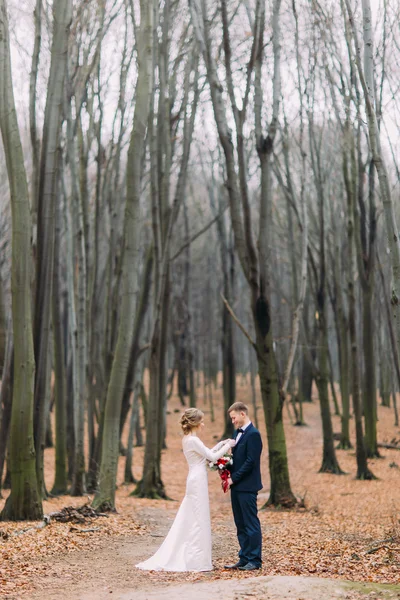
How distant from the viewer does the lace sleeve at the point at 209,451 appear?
6324 millimetres

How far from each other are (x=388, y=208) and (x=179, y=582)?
4.16 m

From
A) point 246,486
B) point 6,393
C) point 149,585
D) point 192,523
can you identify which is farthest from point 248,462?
point 6,393

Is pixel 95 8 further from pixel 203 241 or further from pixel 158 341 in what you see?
pixel 203 241

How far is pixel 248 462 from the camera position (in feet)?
20.4

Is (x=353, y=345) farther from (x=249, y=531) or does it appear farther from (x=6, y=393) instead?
(x=249, y=531)

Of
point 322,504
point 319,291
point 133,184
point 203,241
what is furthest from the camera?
point 203,241

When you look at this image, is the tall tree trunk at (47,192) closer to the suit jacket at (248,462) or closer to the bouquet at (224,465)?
the bouquet at (224,465)

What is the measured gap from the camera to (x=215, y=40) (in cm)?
1429

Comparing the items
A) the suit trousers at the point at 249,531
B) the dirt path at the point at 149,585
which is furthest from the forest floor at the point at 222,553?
the suit trousers at the point at 249,531

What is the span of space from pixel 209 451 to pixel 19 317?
10.6 feet

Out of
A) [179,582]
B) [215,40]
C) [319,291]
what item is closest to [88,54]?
[215,40]

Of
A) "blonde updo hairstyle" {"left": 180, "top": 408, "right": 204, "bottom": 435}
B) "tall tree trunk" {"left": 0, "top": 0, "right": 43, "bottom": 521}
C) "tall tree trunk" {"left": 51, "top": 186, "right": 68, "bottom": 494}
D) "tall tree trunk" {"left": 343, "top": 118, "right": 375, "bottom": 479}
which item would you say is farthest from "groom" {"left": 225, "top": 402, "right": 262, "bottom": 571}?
"tall tree trunk" {"left": 343, "top": 118, "right": 375, "bottom": 479}

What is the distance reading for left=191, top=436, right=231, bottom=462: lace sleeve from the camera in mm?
6324

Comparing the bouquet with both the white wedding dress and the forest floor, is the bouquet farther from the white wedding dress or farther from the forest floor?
the forest floor
